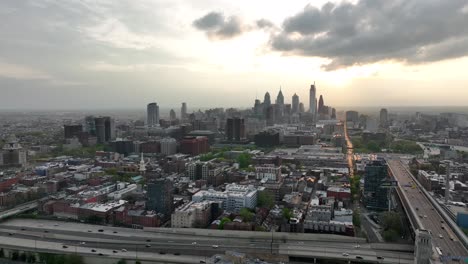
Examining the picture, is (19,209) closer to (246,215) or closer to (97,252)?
(97,252)

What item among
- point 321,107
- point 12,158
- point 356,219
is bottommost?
point 356,219

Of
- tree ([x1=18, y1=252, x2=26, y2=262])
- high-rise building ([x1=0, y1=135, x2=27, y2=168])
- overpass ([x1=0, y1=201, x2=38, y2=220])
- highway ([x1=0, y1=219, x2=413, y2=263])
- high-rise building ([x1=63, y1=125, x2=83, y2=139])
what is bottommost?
tree ([x1=18, y1=252, x2=26, y2=262])

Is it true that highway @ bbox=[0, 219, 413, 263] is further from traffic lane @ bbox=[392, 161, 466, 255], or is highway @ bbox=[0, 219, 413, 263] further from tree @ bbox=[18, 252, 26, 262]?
traffic lane @ bbox=[392, 161, 466, 255]

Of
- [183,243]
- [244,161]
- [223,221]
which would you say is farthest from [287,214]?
[244,161]

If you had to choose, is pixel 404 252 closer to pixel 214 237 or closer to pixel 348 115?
pixel 214 237

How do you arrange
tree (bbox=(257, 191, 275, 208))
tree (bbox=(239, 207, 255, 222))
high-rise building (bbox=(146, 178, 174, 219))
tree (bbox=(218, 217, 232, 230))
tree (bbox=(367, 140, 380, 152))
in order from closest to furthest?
tree (bbox=(218, 217, 232, 230)) < tree (bbox=(239, 207, 255, 222)) < high-rise building (bbox=(146, 178, 174, 219)) < tree (bbox=(257, 191, 275, 208)) < tree (bbox=(367, 140, 380, 152))

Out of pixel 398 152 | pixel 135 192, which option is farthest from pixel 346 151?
pixel 135 192

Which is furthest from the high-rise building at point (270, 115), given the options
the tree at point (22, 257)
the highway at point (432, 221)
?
the tree at point (22, 257)

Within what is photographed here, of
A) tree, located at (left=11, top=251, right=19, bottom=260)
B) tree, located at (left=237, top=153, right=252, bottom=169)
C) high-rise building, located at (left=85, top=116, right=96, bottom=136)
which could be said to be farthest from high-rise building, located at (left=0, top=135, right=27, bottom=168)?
tree, located at (left=11, top=251, right=19, bottom=260)
